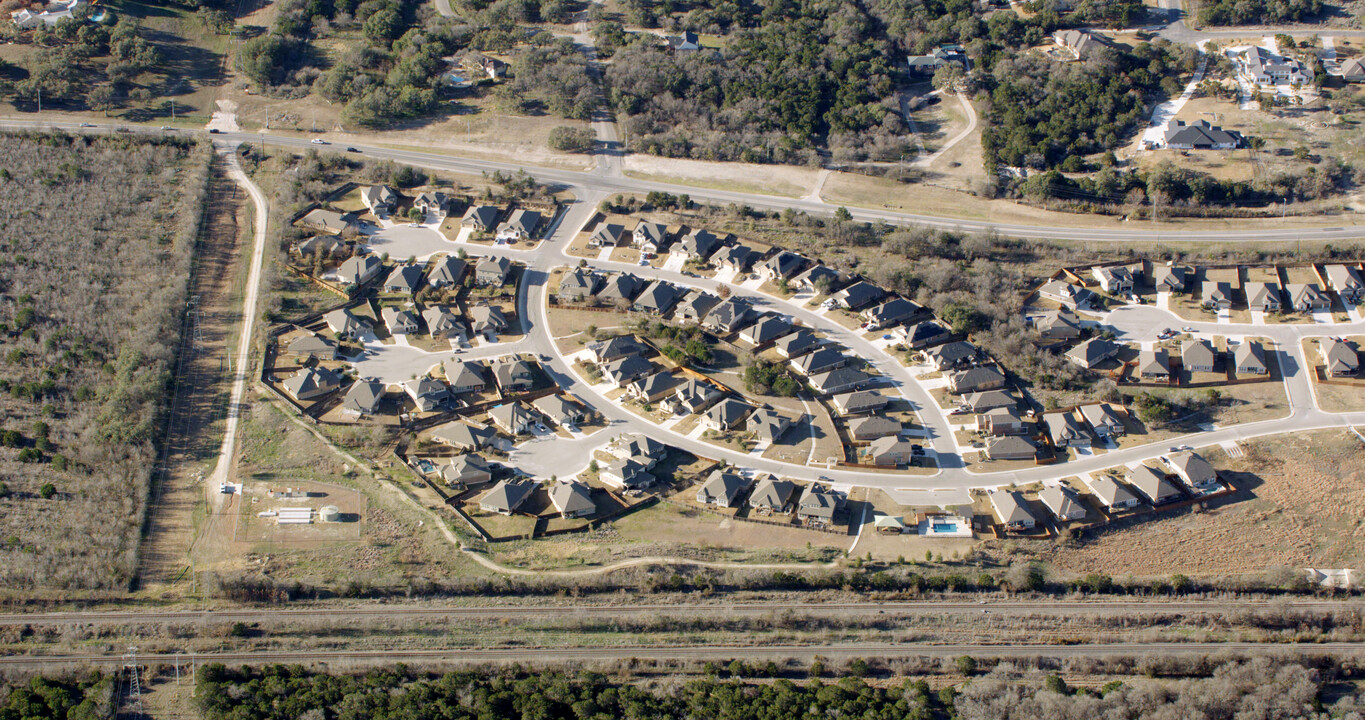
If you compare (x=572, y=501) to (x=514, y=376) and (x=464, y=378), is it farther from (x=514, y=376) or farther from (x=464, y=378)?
(x=464, y=378)

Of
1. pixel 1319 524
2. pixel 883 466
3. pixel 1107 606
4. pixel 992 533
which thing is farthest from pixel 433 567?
pixel 1319 524

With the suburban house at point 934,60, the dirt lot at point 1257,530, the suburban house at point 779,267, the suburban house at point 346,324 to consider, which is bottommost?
the dirt lot at point 1257,530

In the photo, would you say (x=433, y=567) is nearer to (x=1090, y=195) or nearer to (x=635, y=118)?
(x=635, y=118)

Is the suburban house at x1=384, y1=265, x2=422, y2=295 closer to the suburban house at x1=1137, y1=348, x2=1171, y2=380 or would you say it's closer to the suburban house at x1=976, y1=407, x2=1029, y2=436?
the suburban house at x1=976, y1=407, x2=1029, y2=436

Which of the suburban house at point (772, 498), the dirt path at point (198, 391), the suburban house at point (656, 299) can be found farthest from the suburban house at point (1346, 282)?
the dirt path at point (198, 391)

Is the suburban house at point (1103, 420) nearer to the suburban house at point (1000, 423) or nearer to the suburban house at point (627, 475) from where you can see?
the suburban house at point (1000, 423)

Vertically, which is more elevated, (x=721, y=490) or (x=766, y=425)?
(x=766, y=425)

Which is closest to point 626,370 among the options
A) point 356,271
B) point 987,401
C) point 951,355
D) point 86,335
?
point 951,355
